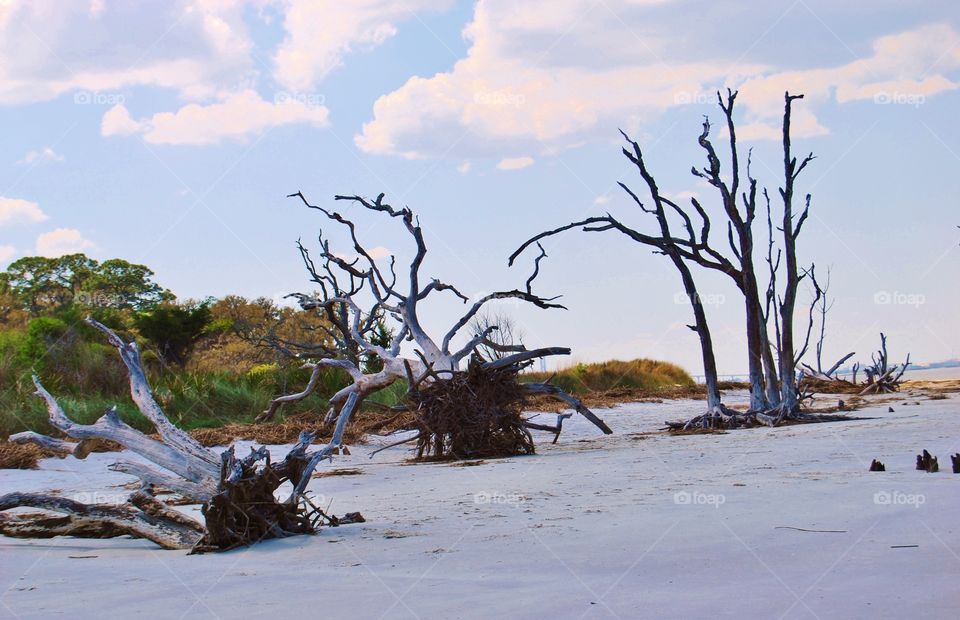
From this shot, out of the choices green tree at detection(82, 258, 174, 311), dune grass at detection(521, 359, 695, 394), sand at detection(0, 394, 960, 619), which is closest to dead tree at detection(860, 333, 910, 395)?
dune grass at detection(521, 359, 695, 394)

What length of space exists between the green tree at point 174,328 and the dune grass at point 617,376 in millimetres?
13914

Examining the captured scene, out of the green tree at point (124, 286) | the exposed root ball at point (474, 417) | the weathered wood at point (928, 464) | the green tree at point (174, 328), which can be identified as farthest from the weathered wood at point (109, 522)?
the green tree at point (124, 286)

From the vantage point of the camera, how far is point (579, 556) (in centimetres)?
452

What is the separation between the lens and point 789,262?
49.1 ft

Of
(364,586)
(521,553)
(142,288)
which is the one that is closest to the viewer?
(364,586)

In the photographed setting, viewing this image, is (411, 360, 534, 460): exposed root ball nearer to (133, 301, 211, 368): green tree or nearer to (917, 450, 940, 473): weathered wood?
(917, 450, 940, 473): weathered wood

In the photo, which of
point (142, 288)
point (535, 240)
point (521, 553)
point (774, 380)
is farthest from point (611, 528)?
point (142, 288)

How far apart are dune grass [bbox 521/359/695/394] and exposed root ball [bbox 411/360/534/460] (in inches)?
392

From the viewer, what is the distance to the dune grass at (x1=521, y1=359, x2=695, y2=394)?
23.8 metres

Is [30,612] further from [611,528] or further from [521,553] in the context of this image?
[611,528]

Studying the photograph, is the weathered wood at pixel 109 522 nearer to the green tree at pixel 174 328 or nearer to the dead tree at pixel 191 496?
the dead tree at pixel 191 496

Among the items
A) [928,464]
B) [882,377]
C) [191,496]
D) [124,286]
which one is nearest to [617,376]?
[882,377]

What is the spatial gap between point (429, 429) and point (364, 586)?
705 centimetres

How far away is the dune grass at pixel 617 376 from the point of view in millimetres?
23812
